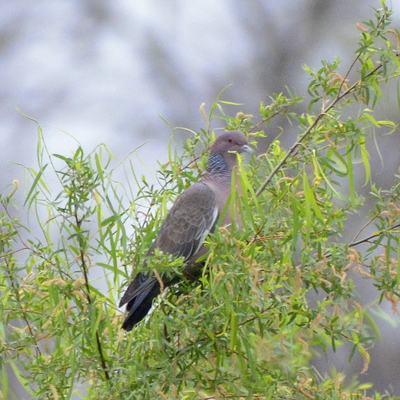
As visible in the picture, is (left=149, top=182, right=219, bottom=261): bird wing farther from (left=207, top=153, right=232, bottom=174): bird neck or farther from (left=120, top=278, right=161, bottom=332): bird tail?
(left=120, top=278, right=161, bottom=332): bird tail

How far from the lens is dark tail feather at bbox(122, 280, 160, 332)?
8.63 feet

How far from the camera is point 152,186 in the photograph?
2664mm

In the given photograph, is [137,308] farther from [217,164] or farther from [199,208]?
[217,164]

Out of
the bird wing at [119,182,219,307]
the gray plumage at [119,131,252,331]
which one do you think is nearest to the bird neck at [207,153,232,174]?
the gray plumage at [119,131,252,331]

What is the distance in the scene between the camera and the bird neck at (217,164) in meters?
3.15

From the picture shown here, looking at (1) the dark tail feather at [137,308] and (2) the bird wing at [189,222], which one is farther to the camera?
(2) the bird wing at [189,222]

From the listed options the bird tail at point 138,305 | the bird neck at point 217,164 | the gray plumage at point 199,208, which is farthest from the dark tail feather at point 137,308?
the bird neck at point 217,164

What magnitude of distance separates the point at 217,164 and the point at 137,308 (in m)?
0.77

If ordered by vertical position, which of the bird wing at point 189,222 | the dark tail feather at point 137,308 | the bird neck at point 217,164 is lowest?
the dark tail feather at point 137,308

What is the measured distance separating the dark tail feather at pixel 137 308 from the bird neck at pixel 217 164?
58 cm

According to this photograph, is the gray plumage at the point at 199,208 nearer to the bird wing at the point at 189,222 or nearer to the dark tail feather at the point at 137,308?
the bird wing at the point at 189,222

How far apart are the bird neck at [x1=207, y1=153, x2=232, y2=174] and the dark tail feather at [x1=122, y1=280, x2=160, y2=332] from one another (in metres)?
0.58

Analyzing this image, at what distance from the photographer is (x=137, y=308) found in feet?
8.78

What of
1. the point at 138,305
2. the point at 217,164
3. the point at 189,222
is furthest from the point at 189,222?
the point at 138,305
